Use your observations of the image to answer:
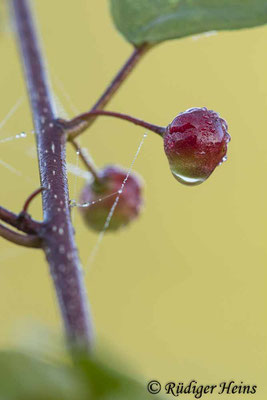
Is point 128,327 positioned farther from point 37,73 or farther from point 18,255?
point 37,73

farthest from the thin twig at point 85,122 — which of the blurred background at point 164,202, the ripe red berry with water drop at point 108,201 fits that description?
the blurred background at point 164,202

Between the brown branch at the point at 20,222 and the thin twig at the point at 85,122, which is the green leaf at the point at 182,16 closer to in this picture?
the thin twig at the point at 85,122

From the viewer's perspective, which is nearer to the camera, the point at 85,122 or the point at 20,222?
the point at 20,222

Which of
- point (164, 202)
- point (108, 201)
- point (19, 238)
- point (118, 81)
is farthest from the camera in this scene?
point (164, 202)

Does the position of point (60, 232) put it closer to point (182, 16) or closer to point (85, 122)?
point (85, 122)

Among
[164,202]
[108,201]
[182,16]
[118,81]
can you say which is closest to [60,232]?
[118,81]

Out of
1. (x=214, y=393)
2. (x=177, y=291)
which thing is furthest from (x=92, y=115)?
(x=177, y=291)

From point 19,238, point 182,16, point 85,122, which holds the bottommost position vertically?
point 19,238
